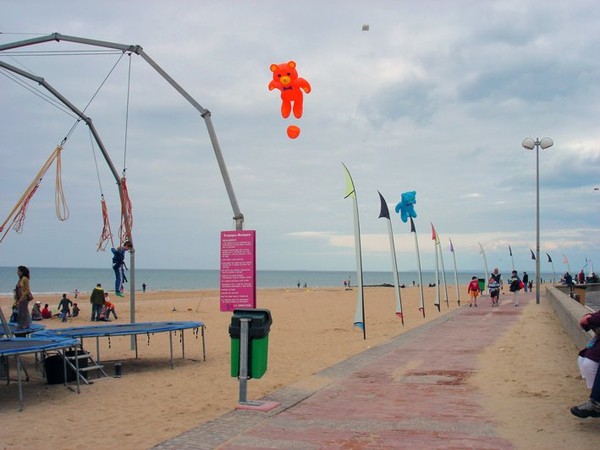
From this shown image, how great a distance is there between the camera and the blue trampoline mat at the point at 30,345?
791cm

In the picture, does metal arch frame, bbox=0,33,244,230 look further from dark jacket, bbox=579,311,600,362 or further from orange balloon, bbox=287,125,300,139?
dark jacket, bbox=579,311,600,362

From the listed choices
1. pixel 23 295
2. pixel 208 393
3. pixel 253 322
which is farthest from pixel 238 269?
pixel 23 295

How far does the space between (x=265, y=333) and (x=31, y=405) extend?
347 cm

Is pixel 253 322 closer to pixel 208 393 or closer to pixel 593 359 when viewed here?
pixel 208 393

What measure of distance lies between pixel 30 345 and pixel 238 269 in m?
3.19

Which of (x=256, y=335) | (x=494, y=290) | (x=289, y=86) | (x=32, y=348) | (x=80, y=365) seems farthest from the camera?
(x=494, y=290)

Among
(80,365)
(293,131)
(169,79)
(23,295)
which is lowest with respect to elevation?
(80,365)

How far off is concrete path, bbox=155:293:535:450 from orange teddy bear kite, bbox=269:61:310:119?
4.22 m

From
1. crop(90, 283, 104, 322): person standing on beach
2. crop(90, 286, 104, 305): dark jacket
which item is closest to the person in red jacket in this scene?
crop(90, 283, 104, 322): person standing on beach

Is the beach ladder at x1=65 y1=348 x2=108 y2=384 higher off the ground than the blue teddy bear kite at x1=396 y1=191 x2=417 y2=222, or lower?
lower

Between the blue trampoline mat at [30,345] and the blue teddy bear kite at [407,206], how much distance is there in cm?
1455

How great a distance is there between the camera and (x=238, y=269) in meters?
8.48

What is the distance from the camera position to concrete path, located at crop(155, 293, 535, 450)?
591 centimetres

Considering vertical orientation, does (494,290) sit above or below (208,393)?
above
